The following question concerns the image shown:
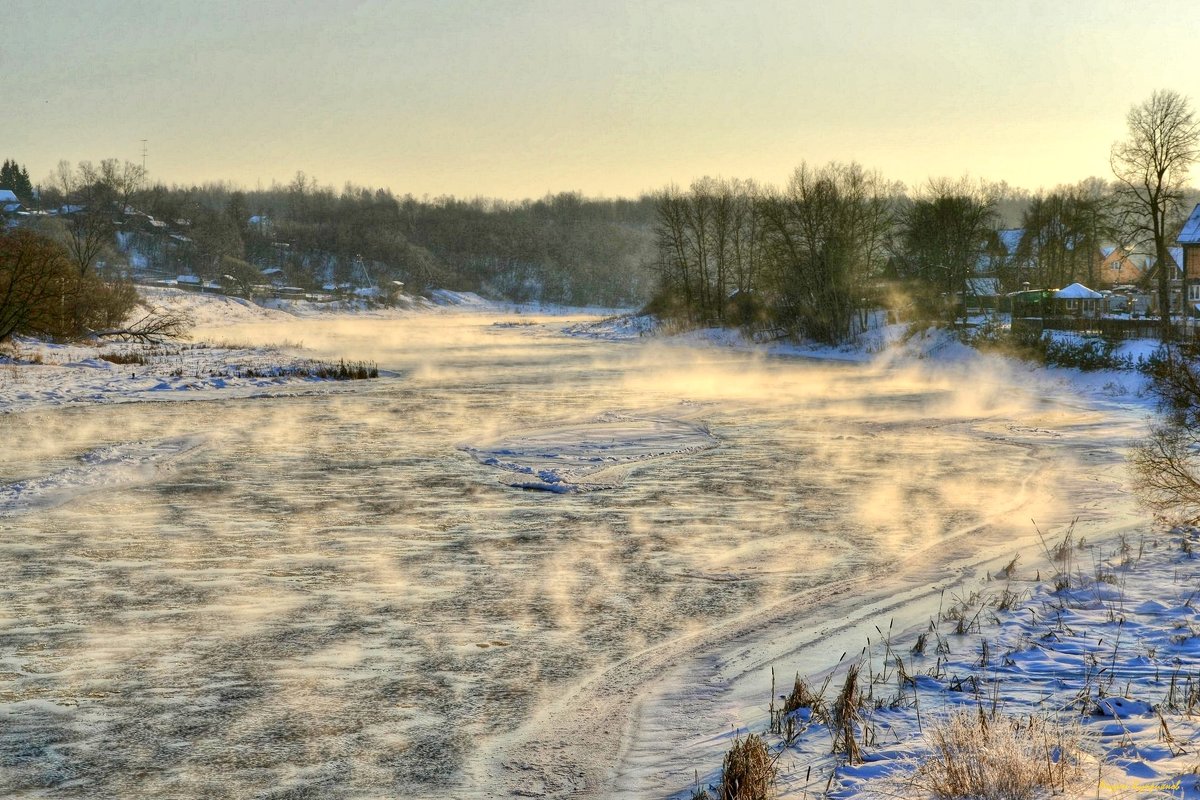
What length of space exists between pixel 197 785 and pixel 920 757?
3.73m

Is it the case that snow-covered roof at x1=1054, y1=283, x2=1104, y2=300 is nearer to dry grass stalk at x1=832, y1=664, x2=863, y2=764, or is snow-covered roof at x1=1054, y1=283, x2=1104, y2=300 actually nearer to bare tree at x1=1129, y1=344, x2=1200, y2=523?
bare tree at x1=1129, y1=344, x2=1200, y2=523

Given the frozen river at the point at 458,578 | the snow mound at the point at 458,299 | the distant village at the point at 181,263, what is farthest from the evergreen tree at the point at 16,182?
the frozen river at the point at 458,578

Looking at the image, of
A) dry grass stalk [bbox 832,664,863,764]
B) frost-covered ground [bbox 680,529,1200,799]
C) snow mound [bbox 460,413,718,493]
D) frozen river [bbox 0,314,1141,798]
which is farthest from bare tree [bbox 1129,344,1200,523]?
snow mound [bbox 460,413,718,493]

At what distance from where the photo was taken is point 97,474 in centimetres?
1427

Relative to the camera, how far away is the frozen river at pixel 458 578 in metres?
5.61

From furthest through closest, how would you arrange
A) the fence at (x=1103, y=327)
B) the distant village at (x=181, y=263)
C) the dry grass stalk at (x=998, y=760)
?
the distant village at (x=181, y=263) → the fence at (x=1103, y=327) → the dry grass stalk at (x=998, y=760)

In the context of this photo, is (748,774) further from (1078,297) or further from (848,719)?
(1078,297)

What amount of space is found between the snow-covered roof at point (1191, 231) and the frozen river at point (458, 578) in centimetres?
3254

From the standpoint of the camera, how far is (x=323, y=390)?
28266mm

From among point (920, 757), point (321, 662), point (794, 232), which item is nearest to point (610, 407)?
point (321, 662)

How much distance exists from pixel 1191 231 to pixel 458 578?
49.1 meters

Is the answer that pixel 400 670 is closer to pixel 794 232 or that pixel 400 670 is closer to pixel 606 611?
pixel 606 611

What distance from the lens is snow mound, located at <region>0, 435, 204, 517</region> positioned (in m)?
12.5

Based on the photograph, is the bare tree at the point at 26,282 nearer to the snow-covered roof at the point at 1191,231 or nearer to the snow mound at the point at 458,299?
the snow-covered roof at the point at 1191,231
